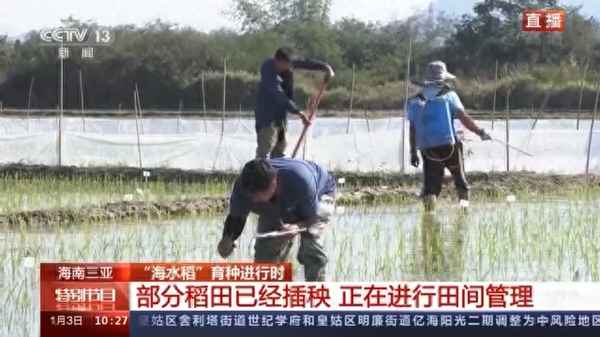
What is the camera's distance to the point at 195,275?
3.91 meters

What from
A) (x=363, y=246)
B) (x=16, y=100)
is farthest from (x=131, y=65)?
(x=363, y=246)

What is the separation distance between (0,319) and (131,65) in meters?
17.9

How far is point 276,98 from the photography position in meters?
7.35

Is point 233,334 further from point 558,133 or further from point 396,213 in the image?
point 558,133

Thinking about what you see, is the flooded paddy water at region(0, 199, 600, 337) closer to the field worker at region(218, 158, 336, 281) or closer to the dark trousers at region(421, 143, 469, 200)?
the dark trousers at region(421, 143, 469, 200)

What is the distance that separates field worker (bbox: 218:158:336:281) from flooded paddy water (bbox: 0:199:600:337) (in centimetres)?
77

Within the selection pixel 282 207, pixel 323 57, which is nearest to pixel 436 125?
pixel 282 207

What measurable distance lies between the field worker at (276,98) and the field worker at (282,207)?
2362 mm

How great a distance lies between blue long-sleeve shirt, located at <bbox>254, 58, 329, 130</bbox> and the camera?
23.7ft

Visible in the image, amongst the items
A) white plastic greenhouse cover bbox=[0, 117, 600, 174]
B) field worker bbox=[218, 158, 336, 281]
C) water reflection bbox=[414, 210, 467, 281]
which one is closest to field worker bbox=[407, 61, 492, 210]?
water reflection bbox=[414, 210, 467, 281]

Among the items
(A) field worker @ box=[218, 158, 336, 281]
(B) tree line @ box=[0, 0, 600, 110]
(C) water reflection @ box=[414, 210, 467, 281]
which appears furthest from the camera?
(B) tree line @ box=[0, 0, 600, 110]

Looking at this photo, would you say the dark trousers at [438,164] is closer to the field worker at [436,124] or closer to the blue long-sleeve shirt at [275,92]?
the field worker at [436,124]

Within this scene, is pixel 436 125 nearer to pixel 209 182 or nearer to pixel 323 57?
pixel 209 182

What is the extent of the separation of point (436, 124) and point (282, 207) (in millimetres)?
3248
